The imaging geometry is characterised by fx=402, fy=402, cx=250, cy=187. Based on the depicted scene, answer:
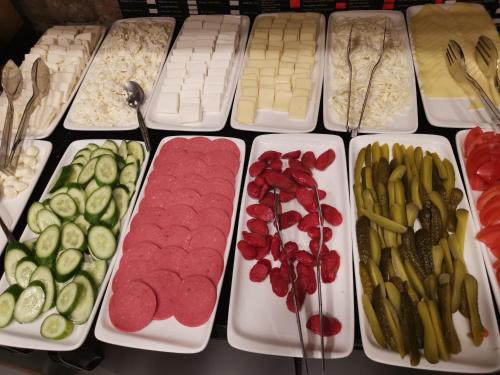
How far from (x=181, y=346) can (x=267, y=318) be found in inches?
13.4

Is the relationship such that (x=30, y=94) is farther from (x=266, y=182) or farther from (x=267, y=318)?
(x=267, y=318)

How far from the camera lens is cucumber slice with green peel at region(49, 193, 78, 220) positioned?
185 centimetres

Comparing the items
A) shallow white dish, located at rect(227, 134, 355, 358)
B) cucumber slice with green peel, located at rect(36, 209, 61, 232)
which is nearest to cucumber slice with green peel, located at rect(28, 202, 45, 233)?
cucumber slice with green peel, located at rect(36, 209, 61, 232)

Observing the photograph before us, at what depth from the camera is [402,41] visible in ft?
8.05

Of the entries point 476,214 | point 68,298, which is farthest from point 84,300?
point 476,214

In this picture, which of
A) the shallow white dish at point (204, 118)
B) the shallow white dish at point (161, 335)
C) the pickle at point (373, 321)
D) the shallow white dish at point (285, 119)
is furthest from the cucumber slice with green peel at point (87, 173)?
the pickle at point (373, 321)

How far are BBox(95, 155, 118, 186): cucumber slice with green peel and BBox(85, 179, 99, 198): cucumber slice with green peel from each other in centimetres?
3

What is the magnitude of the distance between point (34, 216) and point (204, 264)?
2.77 feet

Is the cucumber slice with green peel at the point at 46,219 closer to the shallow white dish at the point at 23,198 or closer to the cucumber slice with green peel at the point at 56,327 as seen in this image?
the shallow white dish at the point at 23,198

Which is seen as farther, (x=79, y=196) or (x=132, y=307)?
(x=79, y=196)

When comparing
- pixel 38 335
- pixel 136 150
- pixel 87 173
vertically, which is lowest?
pixel 38 335

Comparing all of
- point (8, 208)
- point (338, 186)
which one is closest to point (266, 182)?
point (338, 186)

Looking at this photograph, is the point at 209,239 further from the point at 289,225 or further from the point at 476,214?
the point at 476,214

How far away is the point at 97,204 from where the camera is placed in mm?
1812
